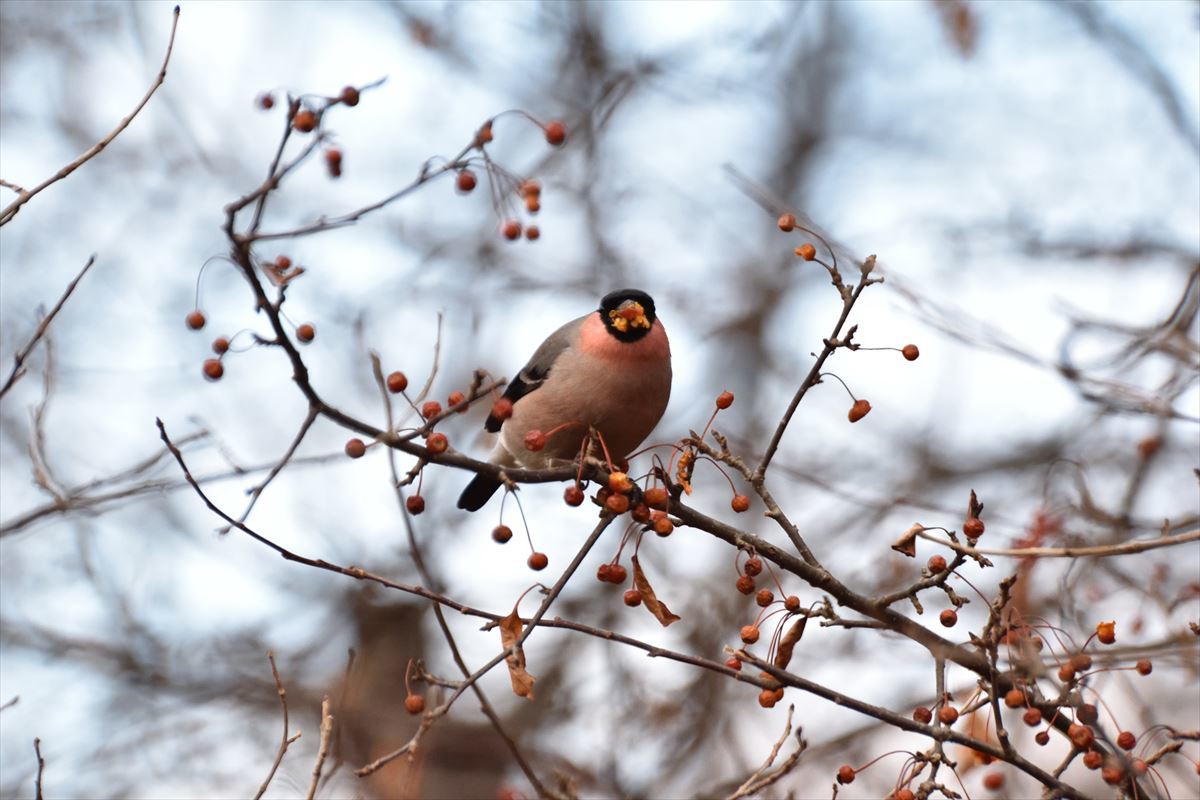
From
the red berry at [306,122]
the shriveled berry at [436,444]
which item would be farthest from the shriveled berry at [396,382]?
the red berry at [306,122]

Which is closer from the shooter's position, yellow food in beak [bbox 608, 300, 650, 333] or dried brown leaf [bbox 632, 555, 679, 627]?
dried brown leaf [bbox 632, 555, 679, 627]

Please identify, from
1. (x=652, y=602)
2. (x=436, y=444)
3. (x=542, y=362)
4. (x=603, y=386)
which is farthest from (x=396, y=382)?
(x=542, y=362)

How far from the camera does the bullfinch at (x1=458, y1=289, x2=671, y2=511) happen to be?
4277mm

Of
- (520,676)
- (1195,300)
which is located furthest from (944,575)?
(1195,300)

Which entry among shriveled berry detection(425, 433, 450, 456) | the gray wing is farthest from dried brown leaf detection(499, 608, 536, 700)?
the gray wing

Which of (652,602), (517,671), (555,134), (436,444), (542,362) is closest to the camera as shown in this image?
(436,444)

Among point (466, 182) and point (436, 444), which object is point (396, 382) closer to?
point (436, 444)

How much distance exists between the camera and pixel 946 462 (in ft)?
30.0

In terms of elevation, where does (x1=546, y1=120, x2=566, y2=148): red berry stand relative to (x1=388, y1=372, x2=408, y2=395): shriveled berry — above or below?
above

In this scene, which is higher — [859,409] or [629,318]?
[629,318]

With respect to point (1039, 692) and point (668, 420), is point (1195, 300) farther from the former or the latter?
point (668, 420)

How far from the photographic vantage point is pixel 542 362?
183 inches

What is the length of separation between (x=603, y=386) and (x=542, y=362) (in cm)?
46

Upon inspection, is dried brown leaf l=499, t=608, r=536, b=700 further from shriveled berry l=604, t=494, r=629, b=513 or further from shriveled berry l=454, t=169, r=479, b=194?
shriveled berry l=454, t=169, r=479, b=194
